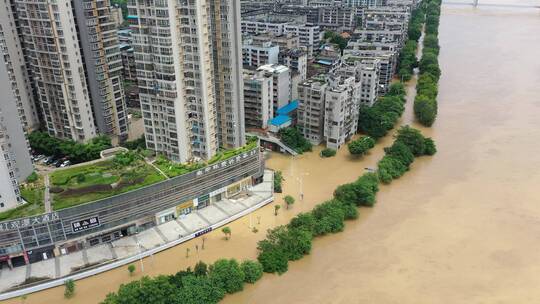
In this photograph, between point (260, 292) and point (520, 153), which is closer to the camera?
point (260, 292)

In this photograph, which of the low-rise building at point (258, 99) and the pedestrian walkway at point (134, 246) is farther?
the low-rise building at point (258, 99)

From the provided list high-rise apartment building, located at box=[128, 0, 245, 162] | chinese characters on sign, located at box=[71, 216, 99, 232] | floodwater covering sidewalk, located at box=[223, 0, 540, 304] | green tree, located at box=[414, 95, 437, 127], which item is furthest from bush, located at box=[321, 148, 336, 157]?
chinese characters on sign, located at box=[71, 216, 99, 232]

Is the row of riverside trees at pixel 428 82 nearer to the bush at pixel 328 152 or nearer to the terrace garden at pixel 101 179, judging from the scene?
the bush at pixel 328 152

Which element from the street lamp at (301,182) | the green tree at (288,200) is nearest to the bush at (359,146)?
the street lamp at (301,182)

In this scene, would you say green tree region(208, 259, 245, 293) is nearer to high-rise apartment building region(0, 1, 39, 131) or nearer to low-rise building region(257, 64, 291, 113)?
low-rise building region(257, 64, 291, 113)

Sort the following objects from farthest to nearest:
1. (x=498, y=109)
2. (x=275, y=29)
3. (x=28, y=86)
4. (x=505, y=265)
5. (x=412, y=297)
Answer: (x=275, y=29), (x=498, y=109), (x=28, y=86), (x=505, y=265), (x=412, y=297)

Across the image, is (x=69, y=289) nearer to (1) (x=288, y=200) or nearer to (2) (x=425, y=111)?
(1) (x=288, y=200)

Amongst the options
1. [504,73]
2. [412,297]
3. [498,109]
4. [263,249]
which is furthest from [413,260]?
[504,73]

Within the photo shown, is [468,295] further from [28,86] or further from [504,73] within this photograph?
[504,73]

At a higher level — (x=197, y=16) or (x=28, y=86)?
(x=197, y=16)
